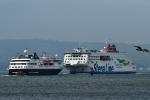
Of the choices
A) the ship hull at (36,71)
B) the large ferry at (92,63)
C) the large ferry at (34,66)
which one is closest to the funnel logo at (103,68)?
the large ferry at (92,63)

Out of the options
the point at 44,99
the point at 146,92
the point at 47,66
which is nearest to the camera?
the point at 44,99

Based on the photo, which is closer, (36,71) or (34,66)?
(36,71)

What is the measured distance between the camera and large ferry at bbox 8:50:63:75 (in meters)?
178

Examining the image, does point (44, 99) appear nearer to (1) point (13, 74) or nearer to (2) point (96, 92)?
(2) point (96, 92)

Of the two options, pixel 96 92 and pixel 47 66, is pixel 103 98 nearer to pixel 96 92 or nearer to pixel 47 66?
pixel 96 92

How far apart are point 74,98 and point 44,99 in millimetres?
3630

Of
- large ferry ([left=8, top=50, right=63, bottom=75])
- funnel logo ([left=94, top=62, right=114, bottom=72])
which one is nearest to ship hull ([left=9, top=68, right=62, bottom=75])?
large ferry ([left=8, top=50, right=63, bottom=75])

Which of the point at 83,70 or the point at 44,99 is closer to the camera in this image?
the point at 44,99

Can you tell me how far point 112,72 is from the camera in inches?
7810

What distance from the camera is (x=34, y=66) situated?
178625 millimetres

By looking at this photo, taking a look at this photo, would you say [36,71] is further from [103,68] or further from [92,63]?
[103,68]

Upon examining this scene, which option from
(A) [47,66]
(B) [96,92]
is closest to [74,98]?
(B) [96,92]

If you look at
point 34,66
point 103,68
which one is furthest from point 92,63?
point 34,66

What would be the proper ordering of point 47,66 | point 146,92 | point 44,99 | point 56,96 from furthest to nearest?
point 47,66
point 146,92
point 56,96
point 44,99
